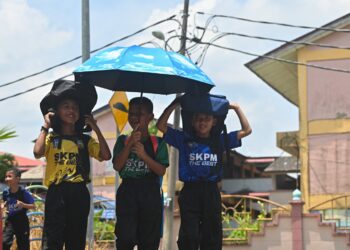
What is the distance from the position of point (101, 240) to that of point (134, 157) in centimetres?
976

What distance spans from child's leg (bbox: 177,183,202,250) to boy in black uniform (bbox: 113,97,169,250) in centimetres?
20

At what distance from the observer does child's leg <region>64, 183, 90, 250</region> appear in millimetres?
5332

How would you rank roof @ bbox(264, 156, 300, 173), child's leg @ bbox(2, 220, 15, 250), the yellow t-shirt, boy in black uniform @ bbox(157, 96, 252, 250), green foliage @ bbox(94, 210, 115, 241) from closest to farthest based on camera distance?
the yellow t-shirt
boy in black uniform @ bbox(157, 96, 252, 250)
child's leg @ bbox(2, 220, 15, 250)
green foliage @ bbox(94, 210, 115, 241)
roof @ bbox(264, 156, 300, 173)

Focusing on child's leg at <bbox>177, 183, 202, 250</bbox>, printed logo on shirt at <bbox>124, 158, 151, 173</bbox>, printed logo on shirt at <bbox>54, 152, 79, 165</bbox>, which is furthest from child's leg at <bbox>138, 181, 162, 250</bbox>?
printed logo on shirt at <bbox>54, 152, 79, 165</bbox>

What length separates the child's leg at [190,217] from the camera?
218 inches

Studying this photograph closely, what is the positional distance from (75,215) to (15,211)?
3975 millimetres

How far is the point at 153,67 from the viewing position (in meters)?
5.46

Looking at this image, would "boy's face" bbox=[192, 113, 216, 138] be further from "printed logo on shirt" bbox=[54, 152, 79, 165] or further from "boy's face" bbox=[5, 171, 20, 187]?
"boy's face" bbox=[5, 171, 20, 187]

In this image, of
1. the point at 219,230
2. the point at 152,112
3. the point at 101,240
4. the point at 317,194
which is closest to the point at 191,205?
the point at 219,230

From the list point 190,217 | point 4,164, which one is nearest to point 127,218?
point 190,217

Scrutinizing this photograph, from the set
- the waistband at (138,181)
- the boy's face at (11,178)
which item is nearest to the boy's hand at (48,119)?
the waistband at (138,181)

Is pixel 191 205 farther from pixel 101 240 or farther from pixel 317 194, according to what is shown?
pixel 317 194

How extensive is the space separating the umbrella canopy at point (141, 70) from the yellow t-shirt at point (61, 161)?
0.62 metres

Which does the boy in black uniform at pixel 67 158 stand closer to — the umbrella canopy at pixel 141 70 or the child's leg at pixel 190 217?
the umbrella canopy at pixel 141 70
